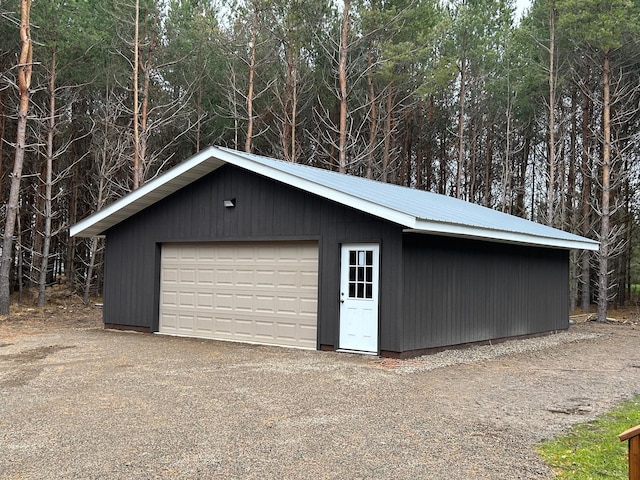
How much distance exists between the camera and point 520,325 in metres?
11.3

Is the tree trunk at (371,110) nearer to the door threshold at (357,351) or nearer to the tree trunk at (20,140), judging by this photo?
the tree trunk at (20,140)

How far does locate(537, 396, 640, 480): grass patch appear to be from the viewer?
12.0 feet

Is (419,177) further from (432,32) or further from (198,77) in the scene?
(198,77)

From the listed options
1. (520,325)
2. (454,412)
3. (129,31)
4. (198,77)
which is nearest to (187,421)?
(454,412)

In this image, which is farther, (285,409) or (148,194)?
(148,194)

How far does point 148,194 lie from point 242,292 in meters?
2.52

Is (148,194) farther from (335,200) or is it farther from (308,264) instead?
(335,200)

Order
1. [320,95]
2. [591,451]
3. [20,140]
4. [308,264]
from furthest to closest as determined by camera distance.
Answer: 1. [320,95]
2. [20,140]
3. [308,264]
4. [591,451]

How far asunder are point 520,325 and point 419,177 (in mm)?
12822

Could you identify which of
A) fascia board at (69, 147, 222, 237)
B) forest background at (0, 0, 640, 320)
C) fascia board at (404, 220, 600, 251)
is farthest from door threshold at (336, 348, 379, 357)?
forest background at (0, 0, 640, 320)

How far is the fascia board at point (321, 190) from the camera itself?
25.3ft

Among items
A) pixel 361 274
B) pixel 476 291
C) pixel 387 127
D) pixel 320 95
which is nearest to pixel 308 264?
pixel 361 274

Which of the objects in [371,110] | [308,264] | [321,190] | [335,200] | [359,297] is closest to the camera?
[335,200]

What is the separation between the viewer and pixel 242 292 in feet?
33.0
